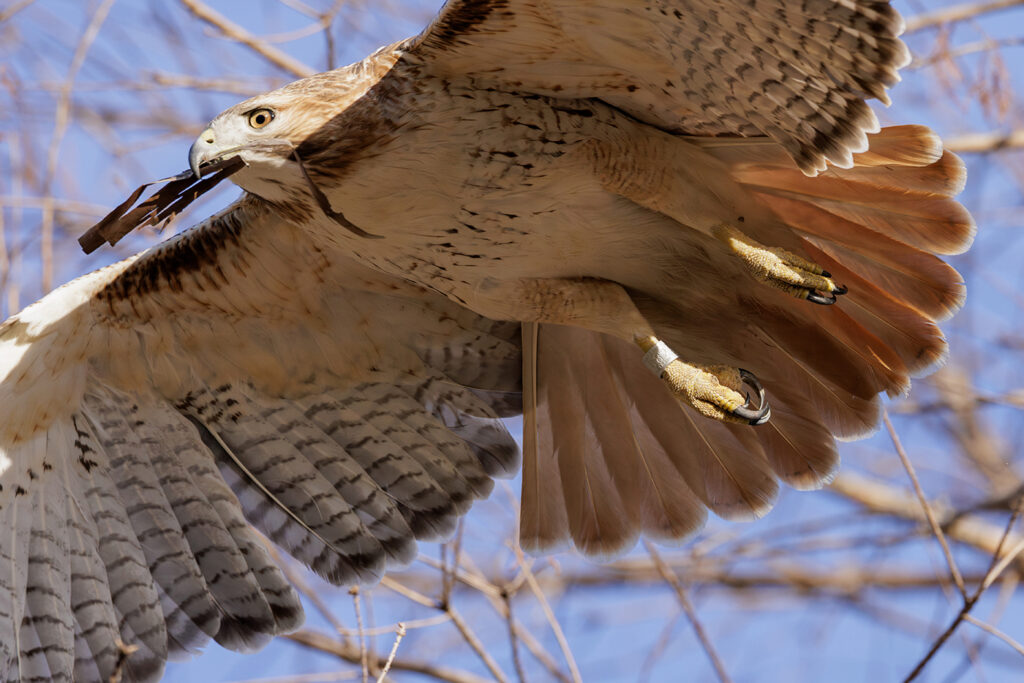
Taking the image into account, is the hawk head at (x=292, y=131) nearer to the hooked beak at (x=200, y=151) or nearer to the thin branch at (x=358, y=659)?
the hooked beak at (x=200, y=151)

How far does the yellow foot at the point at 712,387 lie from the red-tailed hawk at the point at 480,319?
0.01 metres

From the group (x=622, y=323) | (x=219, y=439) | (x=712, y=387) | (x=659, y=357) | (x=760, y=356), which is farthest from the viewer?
(x=219, y=439)

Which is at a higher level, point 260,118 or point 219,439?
point 260,118

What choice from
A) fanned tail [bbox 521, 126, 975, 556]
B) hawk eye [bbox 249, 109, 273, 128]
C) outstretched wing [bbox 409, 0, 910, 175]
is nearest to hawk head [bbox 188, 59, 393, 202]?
hawk eye [bbox 249, 109, 273, 128]

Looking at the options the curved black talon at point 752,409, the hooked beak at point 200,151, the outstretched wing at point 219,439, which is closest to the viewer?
the hooked beak at point 200,151

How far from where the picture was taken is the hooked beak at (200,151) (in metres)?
3.82

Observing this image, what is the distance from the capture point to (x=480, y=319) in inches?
214

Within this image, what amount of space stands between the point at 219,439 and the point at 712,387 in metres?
2.25

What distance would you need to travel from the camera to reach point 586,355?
536cm

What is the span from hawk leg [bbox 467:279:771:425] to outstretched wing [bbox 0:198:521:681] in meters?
0.66

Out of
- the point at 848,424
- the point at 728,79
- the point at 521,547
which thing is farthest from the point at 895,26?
the point at 521,547

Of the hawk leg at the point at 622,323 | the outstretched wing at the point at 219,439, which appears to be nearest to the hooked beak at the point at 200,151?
the outstretched wing at the point at 219,439

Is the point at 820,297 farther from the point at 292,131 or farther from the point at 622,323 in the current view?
the point at 292,131

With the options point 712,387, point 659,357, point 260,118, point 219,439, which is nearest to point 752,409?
point 712,387
